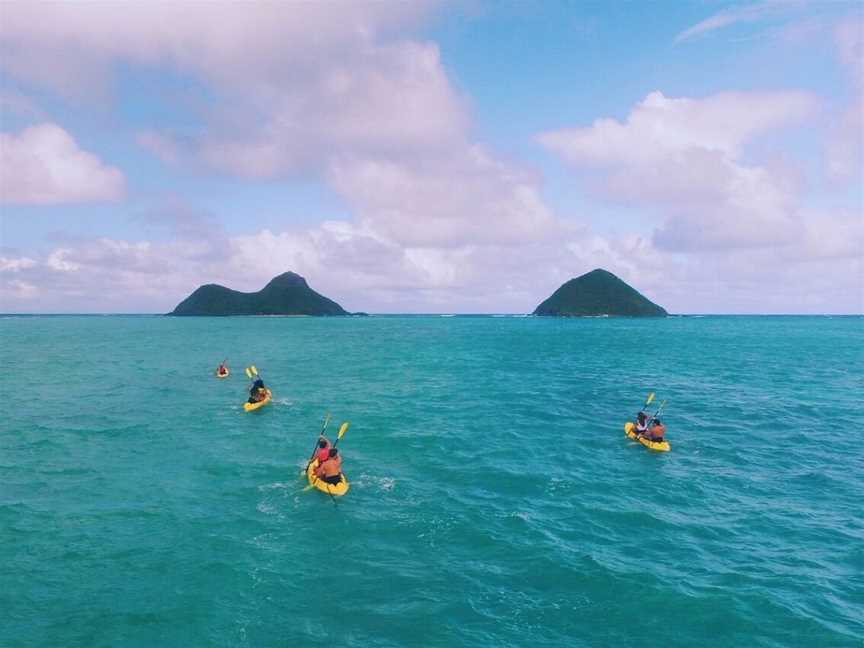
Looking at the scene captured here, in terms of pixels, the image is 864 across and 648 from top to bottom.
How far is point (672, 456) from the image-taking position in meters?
34.0

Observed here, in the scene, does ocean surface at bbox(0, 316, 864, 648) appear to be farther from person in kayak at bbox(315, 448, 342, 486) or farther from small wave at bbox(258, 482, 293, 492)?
person in kayak at bbox(315, 448, 342, 486)

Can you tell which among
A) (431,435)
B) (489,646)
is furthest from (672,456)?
(489,646)

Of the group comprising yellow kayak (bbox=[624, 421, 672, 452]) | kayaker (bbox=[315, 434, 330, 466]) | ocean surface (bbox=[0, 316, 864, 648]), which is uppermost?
kayaker (bbox=[315, 434, 330, 466])

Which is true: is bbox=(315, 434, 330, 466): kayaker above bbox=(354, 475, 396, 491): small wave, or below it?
above

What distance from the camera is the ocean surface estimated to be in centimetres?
1658

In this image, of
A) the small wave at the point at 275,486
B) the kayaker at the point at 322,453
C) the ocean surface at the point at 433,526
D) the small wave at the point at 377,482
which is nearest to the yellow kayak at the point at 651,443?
the ocean surface at the point at 433,526

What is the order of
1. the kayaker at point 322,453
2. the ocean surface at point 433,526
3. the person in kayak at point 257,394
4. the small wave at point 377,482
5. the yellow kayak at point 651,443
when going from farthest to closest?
1. the person in kayak at point 257,394
2. the yellow kayak at point 651,443
3. the small wave at point 377,482
4. the kayaker at point 322,453
5. the ocean surface at point 433,526

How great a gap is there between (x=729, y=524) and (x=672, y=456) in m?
10.3

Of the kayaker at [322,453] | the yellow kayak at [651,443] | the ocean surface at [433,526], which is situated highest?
the kayaker at [322,453]

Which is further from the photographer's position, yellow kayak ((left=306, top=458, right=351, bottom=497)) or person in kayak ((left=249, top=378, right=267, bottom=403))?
person in kayak ((left=249, top=378, right=267, bottom=403))

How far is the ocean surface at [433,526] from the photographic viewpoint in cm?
1658

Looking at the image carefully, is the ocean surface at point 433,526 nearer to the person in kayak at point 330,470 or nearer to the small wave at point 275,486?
the small wave at point 275,486

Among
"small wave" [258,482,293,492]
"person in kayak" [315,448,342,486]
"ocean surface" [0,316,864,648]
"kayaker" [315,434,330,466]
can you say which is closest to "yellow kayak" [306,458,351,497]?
"person in kayak" [315,448,342,486]

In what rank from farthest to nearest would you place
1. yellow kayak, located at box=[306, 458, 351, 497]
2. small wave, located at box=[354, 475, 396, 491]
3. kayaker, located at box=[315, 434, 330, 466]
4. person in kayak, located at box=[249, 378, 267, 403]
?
1. person in kayak, located at box=[249, 378, 267, 403]
2. small wave, located at box=[354, 475, 396, 491]
3. kayaker, located at box=[315, 434, 330, 466]
4. yellow kayak, located at box=[306, 458, 351, 497]
